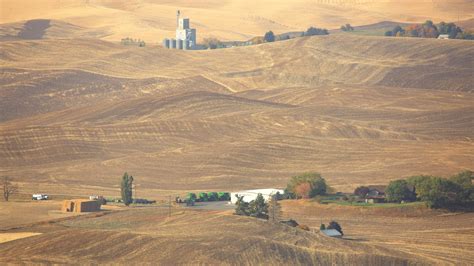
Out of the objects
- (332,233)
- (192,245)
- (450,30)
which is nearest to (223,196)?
(332,233)

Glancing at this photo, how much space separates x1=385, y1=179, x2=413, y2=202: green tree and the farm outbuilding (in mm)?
20056

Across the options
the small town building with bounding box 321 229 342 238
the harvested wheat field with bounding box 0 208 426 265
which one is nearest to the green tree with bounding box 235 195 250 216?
the harvested wheat field with bounding box 0 208 426 265

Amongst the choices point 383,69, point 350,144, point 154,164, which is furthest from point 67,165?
point 383,69

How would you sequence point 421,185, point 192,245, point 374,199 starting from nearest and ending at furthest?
point 192,245 < point 421,185 < point 374,199

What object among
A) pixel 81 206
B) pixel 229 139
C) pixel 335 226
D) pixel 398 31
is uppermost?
pixel 398 31

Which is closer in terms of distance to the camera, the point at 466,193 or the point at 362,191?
the point at 466,193

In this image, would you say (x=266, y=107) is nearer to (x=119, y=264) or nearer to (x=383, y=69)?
(x=383, y=69)

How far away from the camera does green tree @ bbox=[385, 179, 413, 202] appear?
91.1 m

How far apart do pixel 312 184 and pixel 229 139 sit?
29.5 meters

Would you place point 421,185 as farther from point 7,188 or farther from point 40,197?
point 7,188

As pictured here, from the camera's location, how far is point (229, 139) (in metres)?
124

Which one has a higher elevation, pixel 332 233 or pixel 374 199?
pixel 374 199

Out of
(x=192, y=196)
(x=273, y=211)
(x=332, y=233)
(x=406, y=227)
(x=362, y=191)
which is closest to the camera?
(x=332, y=233)

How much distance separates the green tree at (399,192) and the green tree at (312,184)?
5.84m
